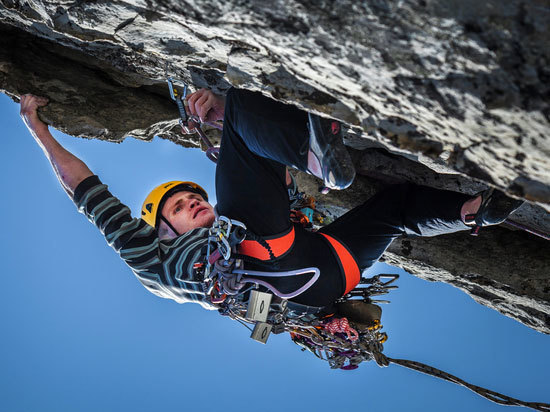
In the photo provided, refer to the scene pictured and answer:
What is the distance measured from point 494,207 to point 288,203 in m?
0.94

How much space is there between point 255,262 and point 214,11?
4.20ft

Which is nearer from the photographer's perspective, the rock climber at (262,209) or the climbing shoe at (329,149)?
the climbing shoe at (329,149)

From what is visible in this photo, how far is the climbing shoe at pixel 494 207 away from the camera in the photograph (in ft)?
5.38

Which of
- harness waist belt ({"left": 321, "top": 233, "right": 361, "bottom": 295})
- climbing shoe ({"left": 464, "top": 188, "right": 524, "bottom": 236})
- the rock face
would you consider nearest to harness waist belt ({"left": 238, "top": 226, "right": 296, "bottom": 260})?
harness waist belt ({"left": 321, "top": 233, "right": 361, "bottom": 295})

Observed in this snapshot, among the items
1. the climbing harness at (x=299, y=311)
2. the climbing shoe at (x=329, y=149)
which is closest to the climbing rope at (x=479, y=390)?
the climbing harness at (x=299, y=311)

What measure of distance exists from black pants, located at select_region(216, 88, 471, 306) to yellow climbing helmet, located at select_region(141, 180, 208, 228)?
61 centimetres

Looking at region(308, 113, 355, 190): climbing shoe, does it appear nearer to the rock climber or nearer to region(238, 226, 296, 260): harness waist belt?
the rock climber

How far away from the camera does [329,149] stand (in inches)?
54.6

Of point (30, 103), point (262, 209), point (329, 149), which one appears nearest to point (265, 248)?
point (262, 209)

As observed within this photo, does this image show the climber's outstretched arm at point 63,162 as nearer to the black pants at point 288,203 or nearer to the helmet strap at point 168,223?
the helmet strap at point 168,223

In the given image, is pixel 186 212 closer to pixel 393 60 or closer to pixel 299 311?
pixel 299 311

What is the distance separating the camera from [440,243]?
9.31 feet

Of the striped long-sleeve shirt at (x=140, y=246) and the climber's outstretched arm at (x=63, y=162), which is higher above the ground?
the climber's outstretched arm at (x=63, y=162)

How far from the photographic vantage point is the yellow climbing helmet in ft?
7.97
